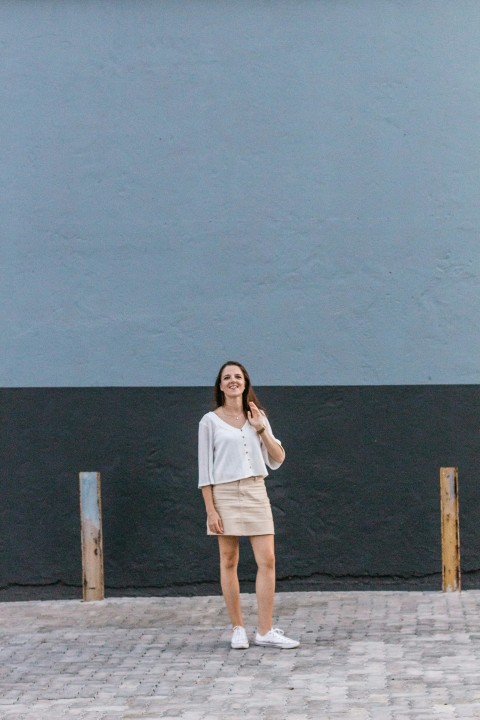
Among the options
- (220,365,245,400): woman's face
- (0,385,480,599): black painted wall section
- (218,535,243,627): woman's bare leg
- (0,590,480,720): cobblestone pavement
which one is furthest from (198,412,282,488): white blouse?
(0,385,480,599): black painted wall section

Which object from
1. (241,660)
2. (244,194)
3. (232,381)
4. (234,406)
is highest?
(244,194)

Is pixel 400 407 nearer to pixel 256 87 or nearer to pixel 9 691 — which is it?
pixel 256 87

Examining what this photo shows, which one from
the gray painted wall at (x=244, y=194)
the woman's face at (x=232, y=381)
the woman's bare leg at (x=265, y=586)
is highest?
the gray painted wall at (x=244, y=194)

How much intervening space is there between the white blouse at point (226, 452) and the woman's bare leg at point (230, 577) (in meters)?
0.37

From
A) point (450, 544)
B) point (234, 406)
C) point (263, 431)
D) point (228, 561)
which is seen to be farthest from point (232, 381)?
point (450, 544)

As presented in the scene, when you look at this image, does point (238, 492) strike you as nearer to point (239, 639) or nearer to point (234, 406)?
point (234, 406)

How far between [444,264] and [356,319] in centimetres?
77

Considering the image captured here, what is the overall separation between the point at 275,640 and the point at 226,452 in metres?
1.14

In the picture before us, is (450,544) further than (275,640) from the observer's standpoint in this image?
Yes

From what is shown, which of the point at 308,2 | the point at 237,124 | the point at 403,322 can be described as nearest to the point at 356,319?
the point at 403,322

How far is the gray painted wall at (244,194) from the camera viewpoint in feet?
29.3

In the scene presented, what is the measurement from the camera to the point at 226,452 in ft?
23.7

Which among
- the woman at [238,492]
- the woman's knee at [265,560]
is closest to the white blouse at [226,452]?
the woman at [238,492]

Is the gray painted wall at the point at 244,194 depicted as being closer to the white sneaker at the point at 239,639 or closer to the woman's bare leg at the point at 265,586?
the woman's bare leg at the point at 265,586
